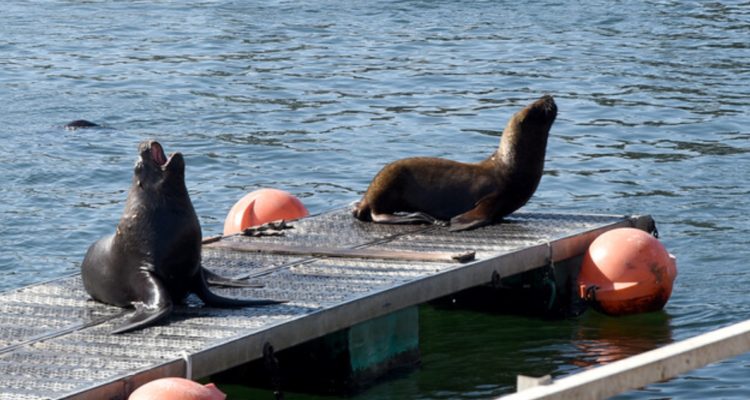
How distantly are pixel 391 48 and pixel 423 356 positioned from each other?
50.6 ft

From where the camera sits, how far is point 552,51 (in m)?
22.9

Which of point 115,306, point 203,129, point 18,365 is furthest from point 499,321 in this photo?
point 203,129

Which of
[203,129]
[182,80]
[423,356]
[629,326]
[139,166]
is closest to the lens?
[139,166]

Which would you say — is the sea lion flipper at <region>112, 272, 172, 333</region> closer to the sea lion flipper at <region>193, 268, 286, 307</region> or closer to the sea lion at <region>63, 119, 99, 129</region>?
the sea lion flipper at <region>193, 268, 286, 307</region>

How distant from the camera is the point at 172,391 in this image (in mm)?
5934

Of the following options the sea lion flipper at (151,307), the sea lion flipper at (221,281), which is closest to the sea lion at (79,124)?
the sea lion flipper at (221,281)

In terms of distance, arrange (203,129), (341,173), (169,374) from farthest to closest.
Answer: (203,129) < (341,173) < (169,374)

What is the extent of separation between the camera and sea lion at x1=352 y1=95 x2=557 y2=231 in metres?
9.84

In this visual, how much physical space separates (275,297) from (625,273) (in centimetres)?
284

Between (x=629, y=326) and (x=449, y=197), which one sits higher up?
(x=449, y=197)

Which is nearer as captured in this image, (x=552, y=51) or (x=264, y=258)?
(x=264, y=258)

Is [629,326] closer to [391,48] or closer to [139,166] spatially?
[139,166]

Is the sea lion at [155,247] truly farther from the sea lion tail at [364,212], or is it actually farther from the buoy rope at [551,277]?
the sea lion tail at [364,212]

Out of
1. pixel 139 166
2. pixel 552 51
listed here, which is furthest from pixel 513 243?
pixel 552 51
